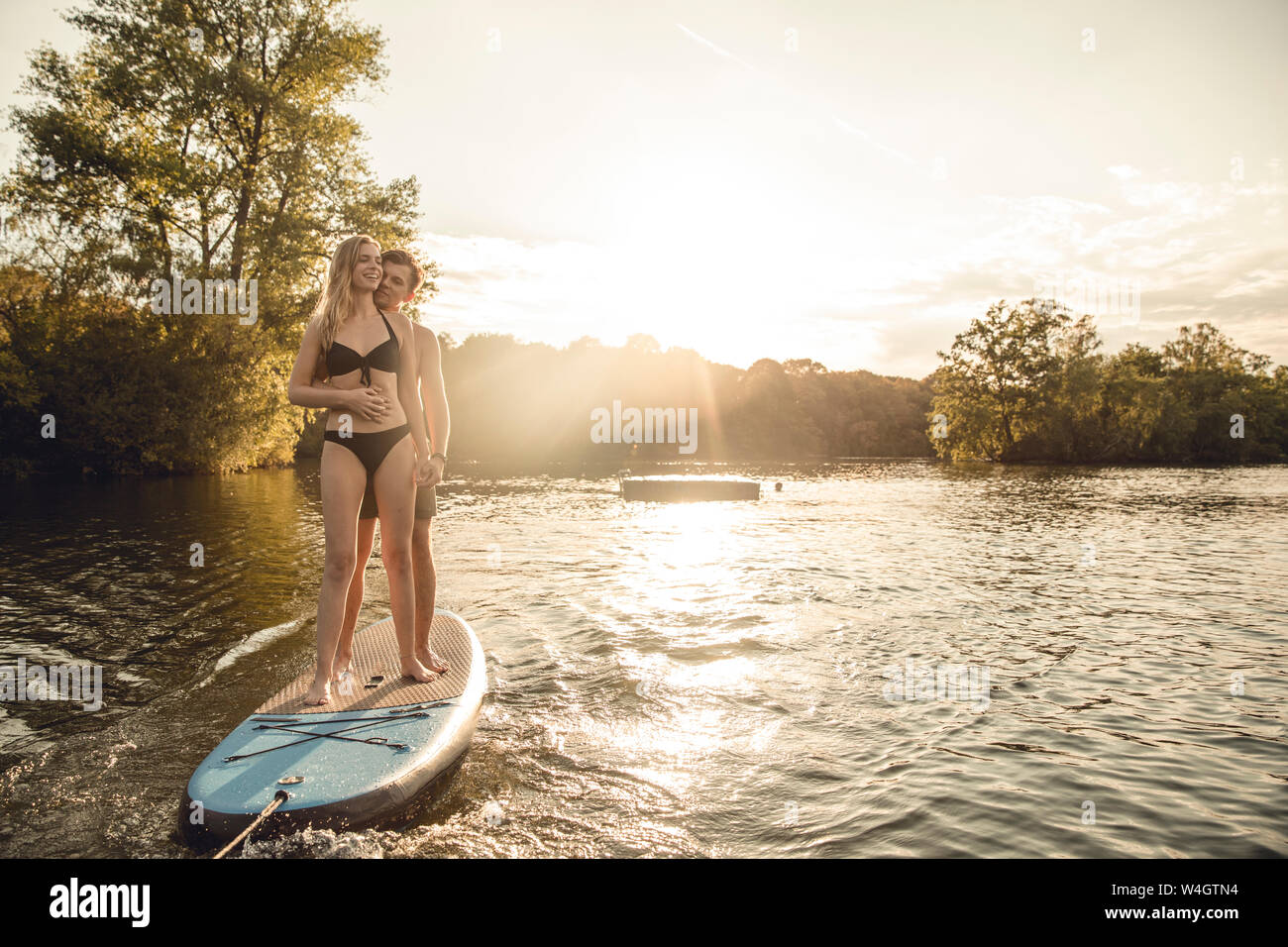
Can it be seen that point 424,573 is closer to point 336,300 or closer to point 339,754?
point 339,754

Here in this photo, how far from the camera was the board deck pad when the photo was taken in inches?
166

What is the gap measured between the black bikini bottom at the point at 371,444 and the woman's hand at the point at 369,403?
0.11m

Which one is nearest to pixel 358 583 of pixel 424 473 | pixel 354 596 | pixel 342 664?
pixel 354 596

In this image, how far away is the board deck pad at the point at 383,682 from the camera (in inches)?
166

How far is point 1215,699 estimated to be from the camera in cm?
601

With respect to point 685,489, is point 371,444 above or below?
above

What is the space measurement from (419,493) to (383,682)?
4.14 ft

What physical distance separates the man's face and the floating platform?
23208 mm

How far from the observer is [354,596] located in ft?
15.1

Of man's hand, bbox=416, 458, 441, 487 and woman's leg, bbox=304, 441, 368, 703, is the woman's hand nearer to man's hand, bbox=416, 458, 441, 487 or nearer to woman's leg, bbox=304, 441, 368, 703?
woman's leg, bbox=304, 441, 368, 703

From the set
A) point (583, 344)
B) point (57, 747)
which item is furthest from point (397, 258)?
point (583, 344)

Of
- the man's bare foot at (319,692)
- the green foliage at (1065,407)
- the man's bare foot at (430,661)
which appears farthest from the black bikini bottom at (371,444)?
the green foliage at (1065,407)
